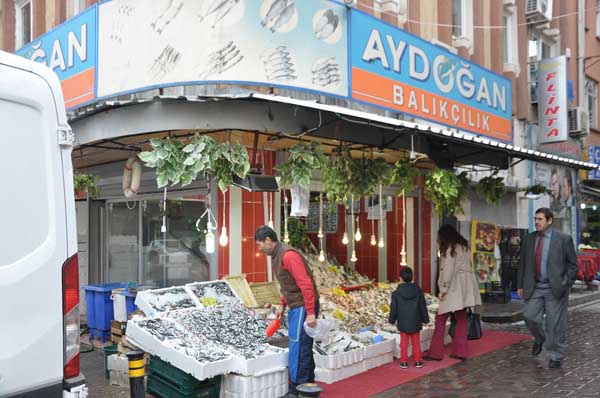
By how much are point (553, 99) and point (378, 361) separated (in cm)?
1206

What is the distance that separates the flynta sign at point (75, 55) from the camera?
Answer: 8.45 metres

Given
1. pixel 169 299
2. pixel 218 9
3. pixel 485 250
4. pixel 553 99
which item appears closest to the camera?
pixel 169 299

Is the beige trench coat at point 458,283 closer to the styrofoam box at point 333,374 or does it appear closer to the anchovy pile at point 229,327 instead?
the styrofoam box at point 333,374

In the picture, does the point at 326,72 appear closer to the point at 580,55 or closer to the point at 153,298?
the point at 153,298

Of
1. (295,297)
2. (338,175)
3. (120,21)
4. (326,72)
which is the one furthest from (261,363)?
(120,21)

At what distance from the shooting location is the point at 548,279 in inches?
297

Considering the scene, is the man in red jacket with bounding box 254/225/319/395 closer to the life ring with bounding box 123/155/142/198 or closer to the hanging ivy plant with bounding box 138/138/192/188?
the hanging ivy plant with bounding box 138/138/192/188

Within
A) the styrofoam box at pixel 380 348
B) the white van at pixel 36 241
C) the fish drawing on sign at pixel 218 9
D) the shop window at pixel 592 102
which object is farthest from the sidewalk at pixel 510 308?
the white van at pixel 36 241

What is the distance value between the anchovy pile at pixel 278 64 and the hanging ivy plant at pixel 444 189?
8.57 ft

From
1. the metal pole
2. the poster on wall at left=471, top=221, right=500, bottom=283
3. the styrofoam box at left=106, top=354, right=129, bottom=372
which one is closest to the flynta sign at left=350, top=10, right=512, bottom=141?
the poster on wall at left=471, top=221, right=500, bottom=283

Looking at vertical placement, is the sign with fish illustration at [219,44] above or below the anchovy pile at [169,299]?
above

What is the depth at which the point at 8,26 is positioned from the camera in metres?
14.4

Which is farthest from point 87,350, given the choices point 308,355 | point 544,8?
point 544,8

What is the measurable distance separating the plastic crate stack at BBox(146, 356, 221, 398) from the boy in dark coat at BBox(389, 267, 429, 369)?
278cm
